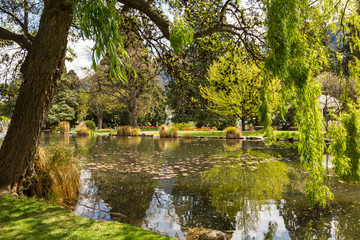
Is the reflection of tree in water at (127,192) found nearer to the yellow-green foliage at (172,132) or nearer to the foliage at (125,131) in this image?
the yellow-green foliage at (172,132)

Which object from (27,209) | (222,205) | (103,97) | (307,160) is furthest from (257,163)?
(103,97)

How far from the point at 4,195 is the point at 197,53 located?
4145mm

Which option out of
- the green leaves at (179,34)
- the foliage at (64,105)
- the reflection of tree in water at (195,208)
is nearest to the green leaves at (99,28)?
the green leaves at (179,34)

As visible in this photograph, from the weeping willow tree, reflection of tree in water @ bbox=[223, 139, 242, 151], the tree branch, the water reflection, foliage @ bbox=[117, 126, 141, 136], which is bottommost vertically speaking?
the water reflection

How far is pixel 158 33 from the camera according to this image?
5.52 m

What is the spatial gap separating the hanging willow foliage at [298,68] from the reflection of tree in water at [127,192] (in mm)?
2371

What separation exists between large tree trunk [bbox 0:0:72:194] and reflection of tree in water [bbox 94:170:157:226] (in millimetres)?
1492

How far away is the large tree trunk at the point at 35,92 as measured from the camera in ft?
10.4

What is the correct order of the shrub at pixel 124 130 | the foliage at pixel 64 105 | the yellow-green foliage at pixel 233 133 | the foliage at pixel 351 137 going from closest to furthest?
the foliage at pixel 351 137 → the yellow-green foliage at pixel 233 133 → the shrub at pixel 124 130 → the foliage at pixel 64 105

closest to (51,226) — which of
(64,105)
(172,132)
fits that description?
(172,132)

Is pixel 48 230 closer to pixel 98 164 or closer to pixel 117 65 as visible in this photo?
pixel 117 65

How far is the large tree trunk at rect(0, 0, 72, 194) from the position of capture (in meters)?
3.16

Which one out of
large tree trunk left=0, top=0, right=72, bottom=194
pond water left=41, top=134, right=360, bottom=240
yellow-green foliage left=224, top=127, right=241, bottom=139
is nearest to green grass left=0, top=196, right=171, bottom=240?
large tree trunk left=0, top=0, right=72, bottom=194

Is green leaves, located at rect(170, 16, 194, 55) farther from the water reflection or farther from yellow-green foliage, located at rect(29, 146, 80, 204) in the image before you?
yellow-green foliage, located at rect(29, 146, 80, 204)
